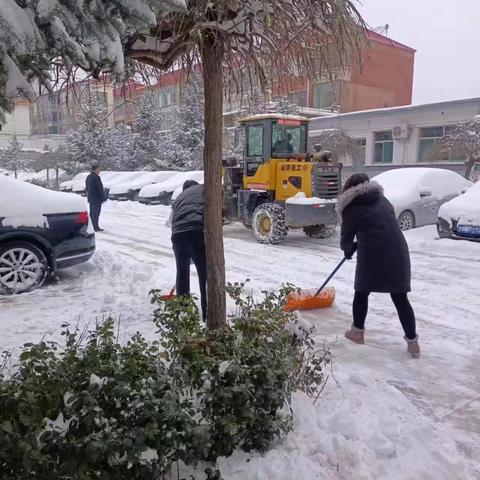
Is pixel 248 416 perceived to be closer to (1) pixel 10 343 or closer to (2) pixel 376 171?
(1) pixel 10 343

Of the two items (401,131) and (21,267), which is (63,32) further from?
(401,131)

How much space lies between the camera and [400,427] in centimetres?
288

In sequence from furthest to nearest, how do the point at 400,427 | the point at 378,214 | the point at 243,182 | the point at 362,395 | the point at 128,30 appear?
the point at 243,182 < the point at 378,214 < the point at 362,395 < the point at 400,427 < the point at 128,30

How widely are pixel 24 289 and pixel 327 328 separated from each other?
12.2ft

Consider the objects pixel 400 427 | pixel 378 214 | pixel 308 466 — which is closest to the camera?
pixel 308 466

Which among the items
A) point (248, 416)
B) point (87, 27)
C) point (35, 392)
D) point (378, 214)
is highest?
point (87, 27)

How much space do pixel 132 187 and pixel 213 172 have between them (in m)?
19.4

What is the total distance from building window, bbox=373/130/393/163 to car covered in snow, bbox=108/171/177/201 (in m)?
10.4

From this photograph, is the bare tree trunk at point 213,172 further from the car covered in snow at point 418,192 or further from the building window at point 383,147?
the building window at point 383,147

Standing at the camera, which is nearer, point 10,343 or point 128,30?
point 128,30

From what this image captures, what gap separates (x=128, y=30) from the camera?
7.11ft

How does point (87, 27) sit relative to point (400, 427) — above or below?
above

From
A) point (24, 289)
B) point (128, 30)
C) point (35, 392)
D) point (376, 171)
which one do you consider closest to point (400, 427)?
point (35, 392)

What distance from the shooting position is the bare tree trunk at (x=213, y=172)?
3016mm
